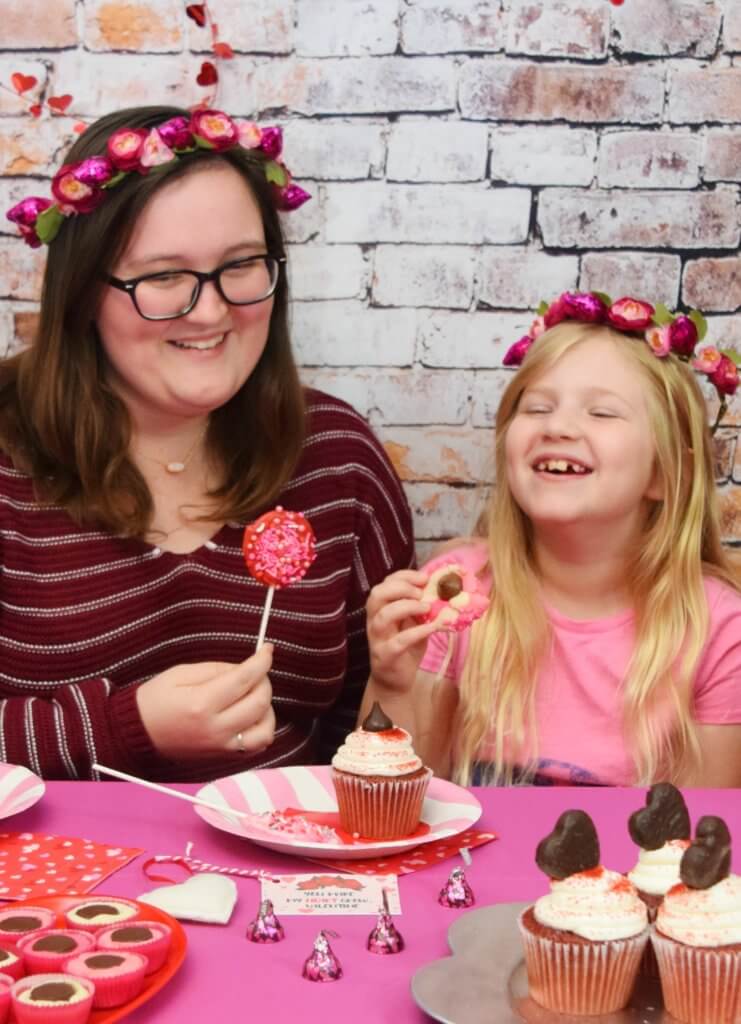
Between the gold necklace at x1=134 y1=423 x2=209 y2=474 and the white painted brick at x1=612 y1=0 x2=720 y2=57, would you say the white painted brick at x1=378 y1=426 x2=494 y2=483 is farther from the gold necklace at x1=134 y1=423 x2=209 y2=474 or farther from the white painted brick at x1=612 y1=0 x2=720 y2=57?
the white painted brick at x1=612 y1=0 x2=720 y2=57

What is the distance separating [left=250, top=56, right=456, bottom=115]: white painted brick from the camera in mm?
2701

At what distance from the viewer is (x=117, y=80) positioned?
8.86 ft

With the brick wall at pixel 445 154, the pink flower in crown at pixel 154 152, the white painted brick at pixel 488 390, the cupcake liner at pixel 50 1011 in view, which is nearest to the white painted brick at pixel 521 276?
the brick wall at pixel 445 154

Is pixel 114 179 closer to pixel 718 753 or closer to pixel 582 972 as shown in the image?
pixel 718 753

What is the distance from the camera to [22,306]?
2.79 m

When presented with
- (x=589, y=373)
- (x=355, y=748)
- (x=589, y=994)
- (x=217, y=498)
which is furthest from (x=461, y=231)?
(x=589, y=994)

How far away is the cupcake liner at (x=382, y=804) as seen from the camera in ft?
5.50

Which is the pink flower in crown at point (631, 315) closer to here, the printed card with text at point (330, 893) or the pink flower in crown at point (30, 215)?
the pink flower in crown at point (30, 215)

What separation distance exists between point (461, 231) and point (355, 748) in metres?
1.38

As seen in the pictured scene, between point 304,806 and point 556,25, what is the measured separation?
→ 5.63 ft

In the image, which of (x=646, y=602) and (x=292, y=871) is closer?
(x=292, y=871)

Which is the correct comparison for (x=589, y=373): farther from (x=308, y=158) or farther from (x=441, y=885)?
(x=441, y=885)

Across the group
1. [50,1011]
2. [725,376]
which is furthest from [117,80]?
[50,1011]

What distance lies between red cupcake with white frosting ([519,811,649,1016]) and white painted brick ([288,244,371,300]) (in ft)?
5.65
